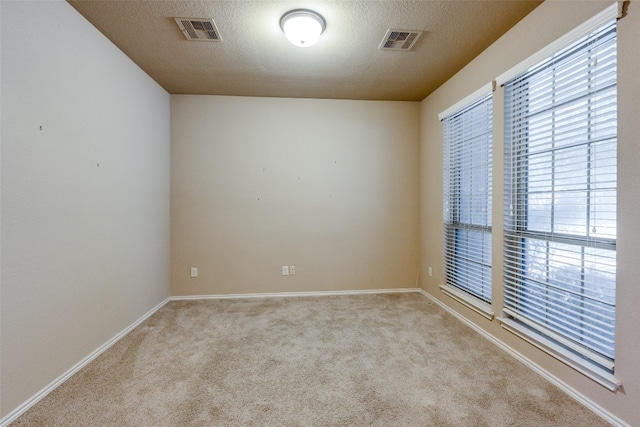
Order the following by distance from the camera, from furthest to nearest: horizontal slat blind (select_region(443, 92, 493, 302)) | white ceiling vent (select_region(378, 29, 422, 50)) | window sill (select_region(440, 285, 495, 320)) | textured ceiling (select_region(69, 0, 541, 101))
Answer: horizontal slat blind (select_region(443, 92, 493, 302)) < window sill (select_region(440, 285, 495, 320)) < white ceiling vent (select_region(378, 29, 422, 50)) < textured ceiling (select_region(69, 0, 541, 101))

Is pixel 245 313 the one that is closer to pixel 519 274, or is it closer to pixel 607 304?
pixel 519 274

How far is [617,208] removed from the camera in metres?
1.60

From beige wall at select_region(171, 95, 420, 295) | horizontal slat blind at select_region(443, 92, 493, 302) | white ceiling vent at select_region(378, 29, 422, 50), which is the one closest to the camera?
white ceiling vent at select_region(378, 29, 422, 50)

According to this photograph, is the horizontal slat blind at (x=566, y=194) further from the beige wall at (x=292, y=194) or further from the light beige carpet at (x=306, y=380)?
the beige wall at (x=292, y=194)

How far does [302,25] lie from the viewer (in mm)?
2150

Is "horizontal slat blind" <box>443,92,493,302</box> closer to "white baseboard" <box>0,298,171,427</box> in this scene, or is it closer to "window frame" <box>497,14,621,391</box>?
"window frame" <box>497,14,621,391</box>

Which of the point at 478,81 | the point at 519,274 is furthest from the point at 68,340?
the point at 478,81

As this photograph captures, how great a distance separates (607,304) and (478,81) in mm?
2132

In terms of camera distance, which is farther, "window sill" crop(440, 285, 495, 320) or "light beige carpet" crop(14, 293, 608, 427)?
"window sill" crop(440, 285, 495, 320)

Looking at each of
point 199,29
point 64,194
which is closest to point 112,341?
point 64,194

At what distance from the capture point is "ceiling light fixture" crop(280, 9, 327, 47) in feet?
6.98

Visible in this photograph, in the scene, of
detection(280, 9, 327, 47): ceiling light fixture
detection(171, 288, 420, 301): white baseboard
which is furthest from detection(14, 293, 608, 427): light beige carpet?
detection(280, 9, 327, 47): ceiling light fixture

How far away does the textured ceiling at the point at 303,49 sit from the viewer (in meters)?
2.09

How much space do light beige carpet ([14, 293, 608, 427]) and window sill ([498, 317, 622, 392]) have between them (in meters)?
0.21
